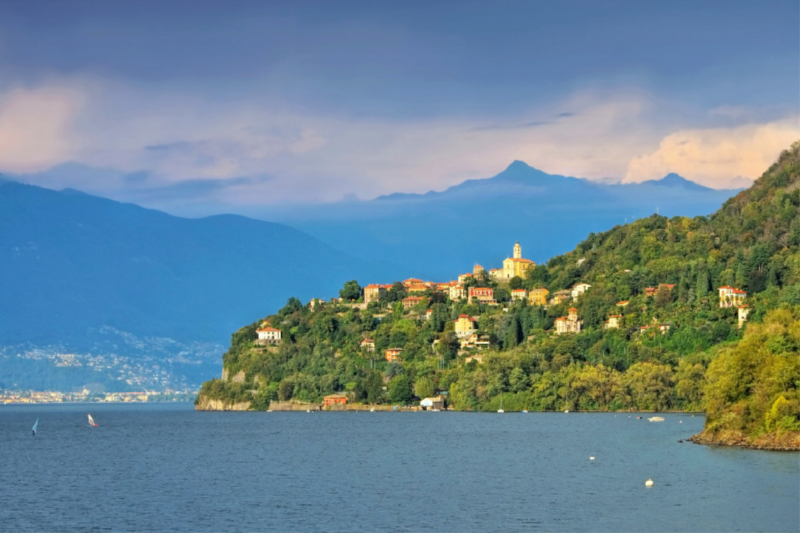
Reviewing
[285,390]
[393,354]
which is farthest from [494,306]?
[285,390]

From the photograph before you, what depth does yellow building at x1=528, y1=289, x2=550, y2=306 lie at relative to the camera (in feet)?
625

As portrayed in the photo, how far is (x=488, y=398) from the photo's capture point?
145 metres

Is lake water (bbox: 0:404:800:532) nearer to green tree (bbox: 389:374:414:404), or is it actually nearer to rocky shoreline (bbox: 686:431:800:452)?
rocky shoreline (bbox: 686:431:800:452)

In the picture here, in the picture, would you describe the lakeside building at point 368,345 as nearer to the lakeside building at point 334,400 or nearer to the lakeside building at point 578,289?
the lakeside building at point 334,400

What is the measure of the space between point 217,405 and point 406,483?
127537mm

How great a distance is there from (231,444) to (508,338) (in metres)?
78.4

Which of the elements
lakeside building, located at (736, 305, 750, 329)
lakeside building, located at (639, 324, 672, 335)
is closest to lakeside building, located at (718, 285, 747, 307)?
lakeside building, located at (736, 305, 750, 329)

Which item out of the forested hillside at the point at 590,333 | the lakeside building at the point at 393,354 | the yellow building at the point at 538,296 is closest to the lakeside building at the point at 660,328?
the forested hillside at the point at 590,333

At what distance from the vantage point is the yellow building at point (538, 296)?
625 feet

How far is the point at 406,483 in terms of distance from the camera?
2309 inches

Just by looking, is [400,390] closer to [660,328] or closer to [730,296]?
[660,328]

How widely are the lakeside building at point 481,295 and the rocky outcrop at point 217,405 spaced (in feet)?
153

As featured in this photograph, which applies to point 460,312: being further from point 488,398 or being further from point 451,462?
point 451,462

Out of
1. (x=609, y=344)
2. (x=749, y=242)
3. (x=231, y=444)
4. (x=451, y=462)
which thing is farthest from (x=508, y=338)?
(x=451, y=462)
